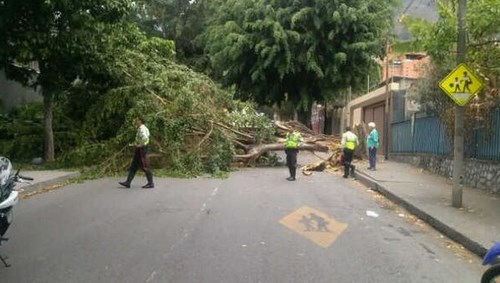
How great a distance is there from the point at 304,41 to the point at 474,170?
15998 mm

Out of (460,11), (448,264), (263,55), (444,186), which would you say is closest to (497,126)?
(444,186)

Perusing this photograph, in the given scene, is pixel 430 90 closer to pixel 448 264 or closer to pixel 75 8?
pixel 75 8

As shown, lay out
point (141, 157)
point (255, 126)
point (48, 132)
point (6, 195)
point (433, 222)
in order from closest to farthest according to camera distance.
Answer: point (6, 195) < point (433, 222) < point (141, 157) < point (48, 132) < point (255, 126)

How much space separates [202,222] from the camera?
10.6m

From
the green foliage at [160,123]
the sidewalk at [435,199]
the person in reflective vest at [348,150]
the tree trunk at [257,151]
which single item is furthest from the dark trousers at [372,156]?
the green foliage at [160,123]

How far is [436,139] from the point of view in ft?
67.6

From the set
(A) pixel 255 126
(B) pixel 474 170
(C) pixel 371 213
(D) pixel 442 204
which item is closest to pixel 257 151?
(A) pixel 255 126

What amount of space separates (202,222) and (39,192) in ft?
18.7

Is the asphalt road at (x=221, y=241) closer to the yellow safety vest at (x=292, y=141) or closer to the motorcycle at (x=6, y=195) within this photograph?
the motorcycle at (x=6, y=195)

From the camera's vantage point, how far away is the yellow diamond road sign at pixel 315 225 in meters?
9.48

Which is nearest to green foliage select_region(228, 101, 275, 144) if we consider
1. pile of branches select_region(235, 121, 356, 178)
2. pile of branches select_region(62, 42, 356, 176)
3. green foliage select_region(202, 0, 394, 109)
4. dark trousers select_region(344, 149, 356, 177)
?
pile of branches select_region(62, 42, 356, 176)

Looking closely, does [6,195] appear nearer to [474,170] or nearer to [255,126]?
[474,170]

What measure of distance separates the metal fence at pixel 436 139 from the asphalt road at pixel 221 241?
10.9ft

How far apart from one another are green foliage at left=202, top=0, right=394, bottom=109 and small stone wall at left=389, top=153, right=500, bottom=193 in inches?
434
